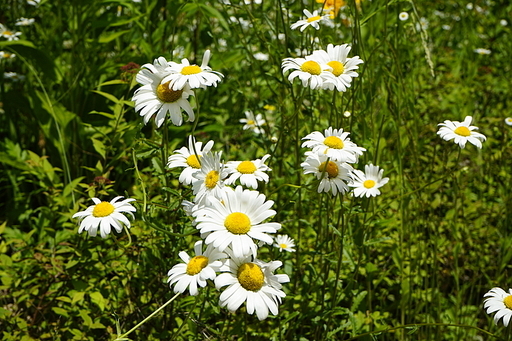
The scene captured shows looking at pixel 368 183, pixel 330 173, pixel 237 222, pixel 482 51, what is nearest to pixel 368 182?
pixel 368 183

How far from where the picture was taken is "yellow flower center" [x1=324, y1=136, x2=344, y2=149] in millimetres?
1237

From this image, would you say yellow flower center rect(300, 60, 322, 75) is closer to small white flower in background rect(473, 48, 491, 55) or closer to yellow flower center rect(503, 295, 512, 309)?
yellow flower center rect(503, 295, 512, 309)

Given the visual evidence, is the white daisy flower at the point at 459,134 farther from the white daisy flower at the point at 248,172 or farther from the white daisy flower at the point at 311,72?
the white daisy flower at the point at 248,172

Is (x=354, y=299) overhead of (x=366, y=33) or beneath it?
beneath

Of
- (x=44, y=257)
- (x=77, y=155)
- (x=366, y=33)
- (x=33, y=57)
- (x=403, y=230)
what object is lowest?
(x=44, y=257)

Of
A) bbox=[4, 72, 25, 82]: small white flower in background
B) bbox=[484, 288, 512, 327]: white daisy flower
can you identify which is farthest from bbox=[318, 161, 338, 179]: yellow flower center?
bbox=[4, 72, 25, 82]: small white flower in background

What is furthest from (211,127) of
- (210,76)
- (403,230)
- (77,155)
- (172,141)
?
(210,76)

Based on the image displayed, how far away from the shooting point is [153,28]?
8.79 ft

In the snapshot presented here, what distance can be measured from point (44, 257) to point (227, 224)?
996 mm

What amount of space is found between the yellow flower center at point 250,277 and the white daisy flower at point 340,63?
0.53 m

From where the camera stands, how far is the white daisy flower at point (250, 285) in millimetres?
987

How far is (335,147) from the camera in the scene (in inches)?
48.6

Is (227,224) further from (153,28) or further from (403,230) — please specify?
(153,28)

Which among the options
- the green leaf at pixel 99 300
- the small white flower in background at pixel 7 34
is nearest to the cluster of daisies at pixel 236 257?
the green leaf at pixel 99 300
